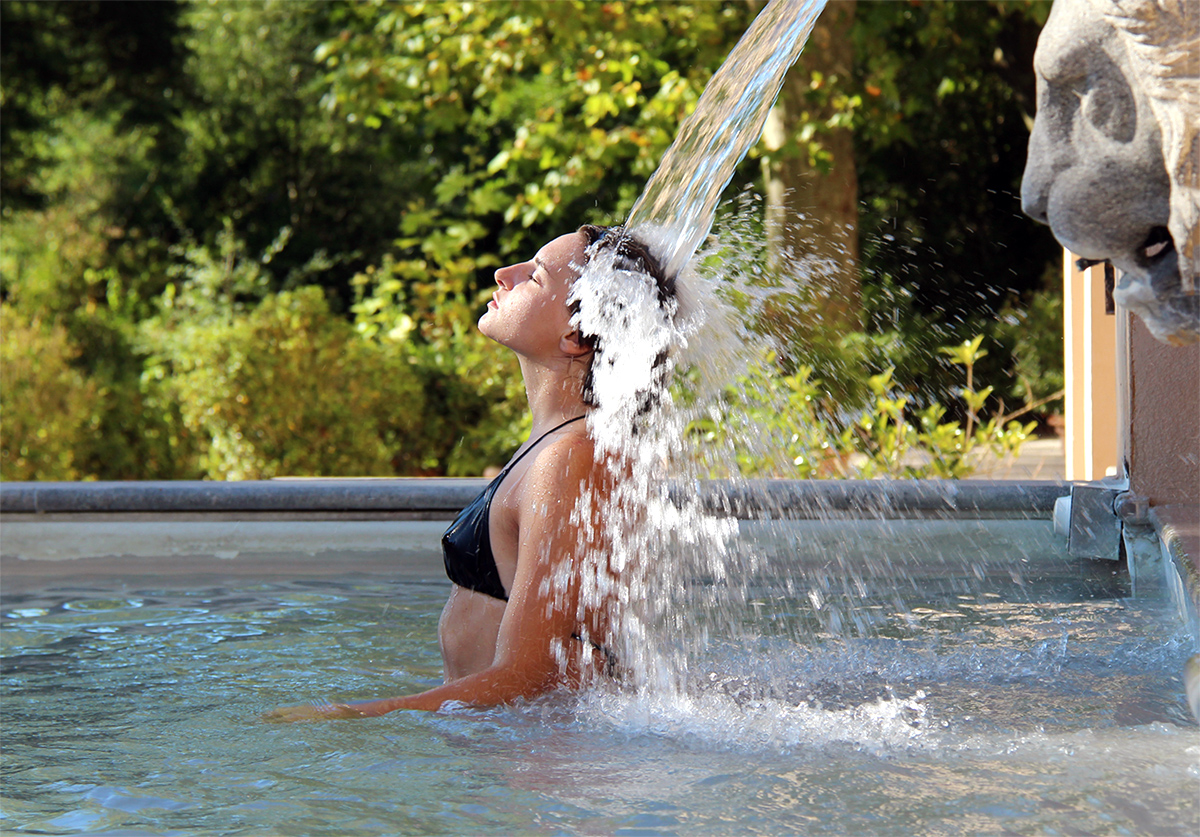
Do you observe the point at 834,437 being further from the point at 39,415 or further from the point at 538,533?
the point at 39,415

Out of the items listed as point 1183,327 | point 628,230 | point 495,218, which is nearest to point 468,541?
point 628,230

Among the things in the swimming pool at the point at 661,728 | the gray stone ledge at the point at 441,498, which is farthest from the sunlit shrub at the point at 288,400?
the swimming pool at the point at 661,728

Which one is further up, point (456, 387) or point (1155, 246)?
point (456, 387)

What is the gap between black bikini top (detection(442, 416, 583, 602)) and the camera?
234cm

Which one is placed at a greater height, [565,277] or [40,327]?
[40,327]

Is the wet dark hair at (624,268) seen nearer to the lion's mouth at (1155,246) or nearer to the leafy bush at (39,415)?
the lion's mouth at (1155,246)

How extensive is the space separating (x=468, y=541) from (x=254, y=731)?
1.71ft

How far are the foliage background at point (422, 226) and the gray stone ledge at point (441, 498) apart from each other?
535 millimetres

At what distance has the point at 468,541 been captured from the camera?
2.37m

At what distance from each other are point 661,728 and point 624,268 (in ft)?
2.82

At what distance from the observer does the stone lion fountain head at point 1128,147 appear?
111 centimetres

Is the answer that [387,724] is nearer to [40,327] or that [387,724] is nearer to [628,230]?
[628,230]

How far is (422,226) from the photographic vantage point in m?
9.80

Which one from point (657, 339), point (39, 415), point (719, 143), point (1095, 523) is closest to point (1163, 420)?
point (1095, 523)
